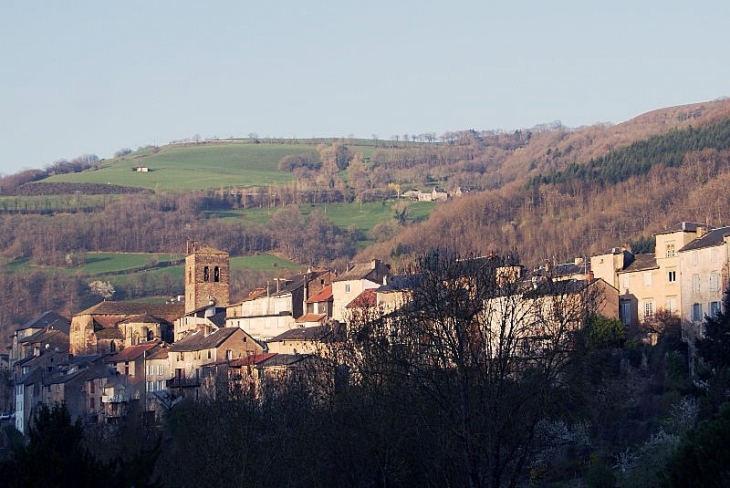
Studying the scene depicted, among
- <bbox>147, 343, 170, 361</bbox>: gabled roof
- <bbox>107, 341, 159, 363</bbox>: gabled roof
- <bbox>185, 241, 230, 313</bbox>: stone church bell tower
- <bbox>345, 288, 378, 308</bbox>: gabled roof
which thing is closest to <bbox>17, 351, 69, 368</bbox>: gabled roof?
<bbox>107, 341, 159, 363</bbox>: gabled roof

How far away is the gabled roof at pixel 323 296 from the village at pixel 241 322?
14cm

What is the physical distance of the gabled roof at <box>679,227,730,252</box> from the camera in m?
59.6

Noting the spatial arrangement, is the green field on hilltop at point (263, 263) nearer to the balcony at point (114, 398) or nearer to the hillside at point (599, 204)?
the hillside at point (599, 204)

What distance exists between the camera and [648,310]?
65.1 meters

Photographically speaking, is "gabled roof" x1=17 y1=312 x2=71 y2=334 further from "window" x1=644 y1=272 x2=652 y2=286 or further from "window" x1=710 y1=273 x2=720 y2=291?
"window" x1=710 y1=273 x2=720 y2=291

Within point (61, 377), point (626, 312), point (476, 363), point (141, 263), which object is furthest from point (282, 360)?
point (141, 263)

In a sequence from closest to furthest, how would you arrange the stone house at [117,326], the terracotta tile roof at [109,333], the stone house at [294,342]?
the stone house at [294,342]
the stone house at [117,326]
the terracotta tile roof at [109,333]

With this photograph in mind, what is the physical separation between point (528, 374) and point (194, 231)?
128765mm

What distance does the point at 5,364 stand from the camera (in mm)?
115938

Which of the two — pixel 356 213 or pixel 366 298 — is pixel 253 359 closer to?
pixel 366 298

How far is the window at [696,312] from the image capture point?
5984 cm

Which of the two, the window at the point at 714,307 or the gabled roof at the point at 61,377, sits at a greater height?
the window at the point at 714,307

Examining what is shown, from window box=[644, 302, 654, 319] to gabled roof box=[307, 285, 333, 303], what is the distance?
84.8 feet

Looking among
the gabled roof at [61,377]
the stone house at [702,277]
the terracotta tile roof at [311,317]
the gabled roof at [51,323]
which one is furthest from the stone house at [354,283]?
the gabled roof at [51,323]
